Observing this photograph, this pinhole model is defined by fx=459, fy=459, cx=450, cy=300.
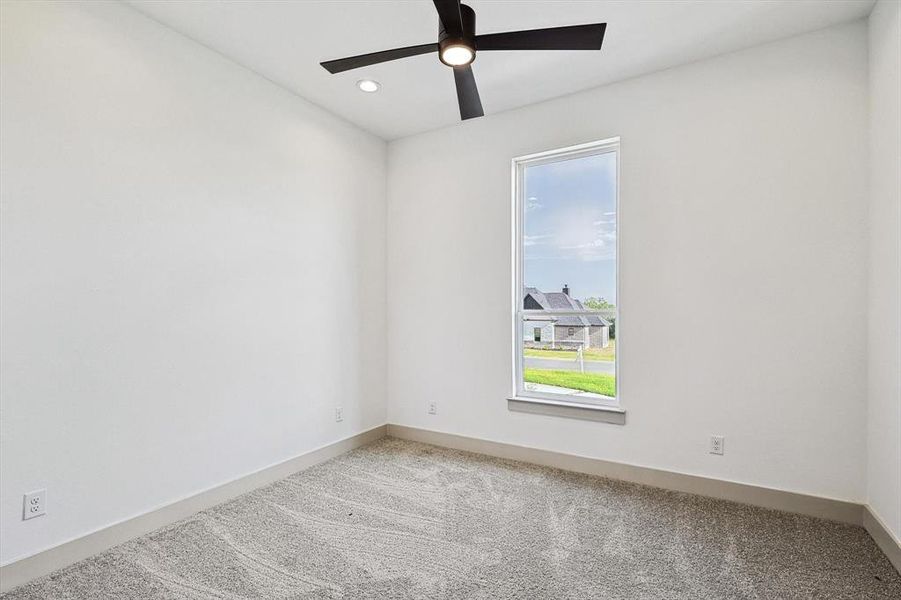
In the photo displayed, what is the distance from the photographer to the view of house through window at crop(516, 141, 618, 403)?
131 inches

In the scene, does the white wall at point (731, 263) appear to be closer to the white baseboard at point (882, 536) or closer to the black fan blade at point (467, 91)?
the white baseboard at point (882, 536)

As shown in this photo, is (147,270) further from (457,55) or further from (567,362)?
(567,362)

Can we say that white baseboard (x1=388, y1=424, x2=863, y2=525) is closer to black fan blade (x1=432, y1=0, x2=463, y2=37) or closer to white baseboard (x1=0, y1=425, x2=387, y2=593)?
white baseboard (x1=0, y1=425, x2=387, y2=593)

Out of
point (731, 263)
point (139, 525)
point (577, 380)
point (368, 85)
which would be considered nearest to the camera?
point (139, 525)

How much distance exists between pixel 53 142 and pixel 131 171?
33 centimetres

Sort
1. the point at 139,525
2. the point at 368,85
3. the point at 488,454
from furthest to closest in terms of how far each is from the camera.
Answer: the point at 488,454, the point at 368,85, the point at 139,525

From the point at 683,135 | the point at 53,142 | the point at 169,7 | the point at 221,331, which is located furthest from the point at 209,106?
the point at 683,135

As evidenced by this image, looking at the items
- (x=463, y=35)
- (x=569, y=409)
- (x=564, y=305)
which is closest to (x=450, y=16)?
(x=463, y=35)

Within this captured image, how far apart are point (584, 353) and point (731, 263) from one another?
Result: 3.72ft

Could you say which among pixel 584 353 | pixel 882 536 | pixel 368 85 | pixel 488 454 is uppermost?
pixel 368 85

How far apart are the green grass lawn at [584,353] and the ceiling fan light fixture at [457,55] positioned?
2140 mm

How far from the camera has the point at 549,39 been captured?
6.41ft

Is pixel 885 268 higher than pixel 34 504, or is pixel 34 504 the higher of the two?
pixel 885 268

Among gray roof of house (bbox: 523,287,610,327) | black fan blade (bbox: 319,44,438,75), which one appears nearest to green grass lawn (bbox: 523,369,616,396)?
→ gray roof of house (bbox: 523,287,610,327)
